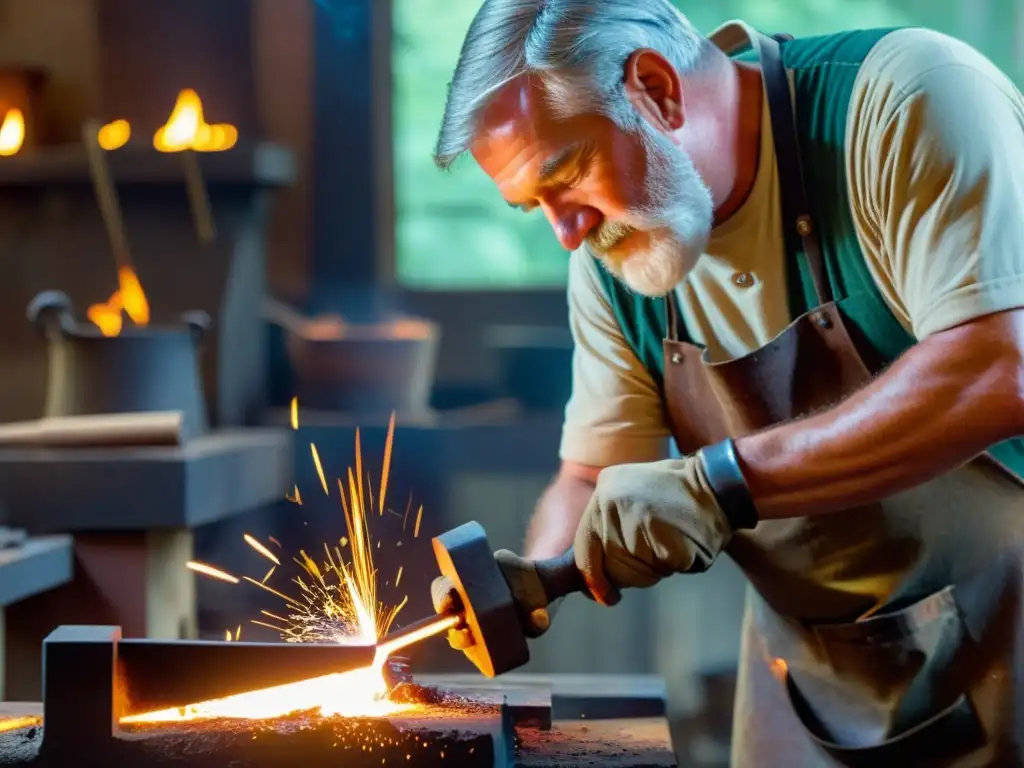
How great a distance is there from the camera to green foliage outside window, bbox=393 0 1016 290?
9.94ft

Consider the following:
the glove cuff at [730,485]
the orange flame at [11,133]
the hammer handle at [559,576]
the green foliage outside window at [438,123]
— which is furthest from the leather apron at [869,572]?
the orange flame at [11,133]

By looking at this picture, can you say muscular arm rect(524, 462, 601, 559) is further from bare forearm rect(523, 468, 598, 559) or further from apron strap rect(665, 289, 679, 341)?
apron strap rect(665, 289, 679, 341)

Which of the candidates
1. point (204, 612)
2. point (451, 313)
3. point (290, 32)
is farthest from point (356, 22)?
point (204, 612)

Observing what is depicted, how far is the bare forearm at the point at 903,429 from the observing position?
124cm

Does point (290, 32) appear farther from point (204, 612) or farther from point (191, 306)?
point (204, 612)

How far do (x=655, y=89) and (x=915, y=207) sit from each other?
0.36 meters

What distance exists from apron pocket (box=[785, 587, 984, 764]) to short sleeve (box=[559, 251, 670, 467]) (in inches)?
15.3

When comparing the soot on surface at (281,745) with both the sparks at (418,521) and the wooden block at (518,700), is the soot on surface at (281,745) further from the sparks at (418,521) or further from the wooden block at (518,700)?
the sparks at (418,521)

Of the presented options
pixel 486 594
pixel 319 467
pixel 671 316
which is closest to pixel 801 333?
pixel 671 316

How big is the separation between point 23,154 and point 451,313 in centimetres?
113

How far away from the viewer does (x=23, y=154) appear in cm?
278

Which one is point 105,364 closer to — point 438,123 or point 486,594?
point 438,123

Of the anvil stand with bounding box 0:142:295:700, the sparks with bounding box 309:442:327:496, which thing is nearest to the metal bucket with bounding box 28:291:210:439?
the anvil stand with bounding box 0:142:295:700

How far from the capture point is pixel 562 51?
140cm
